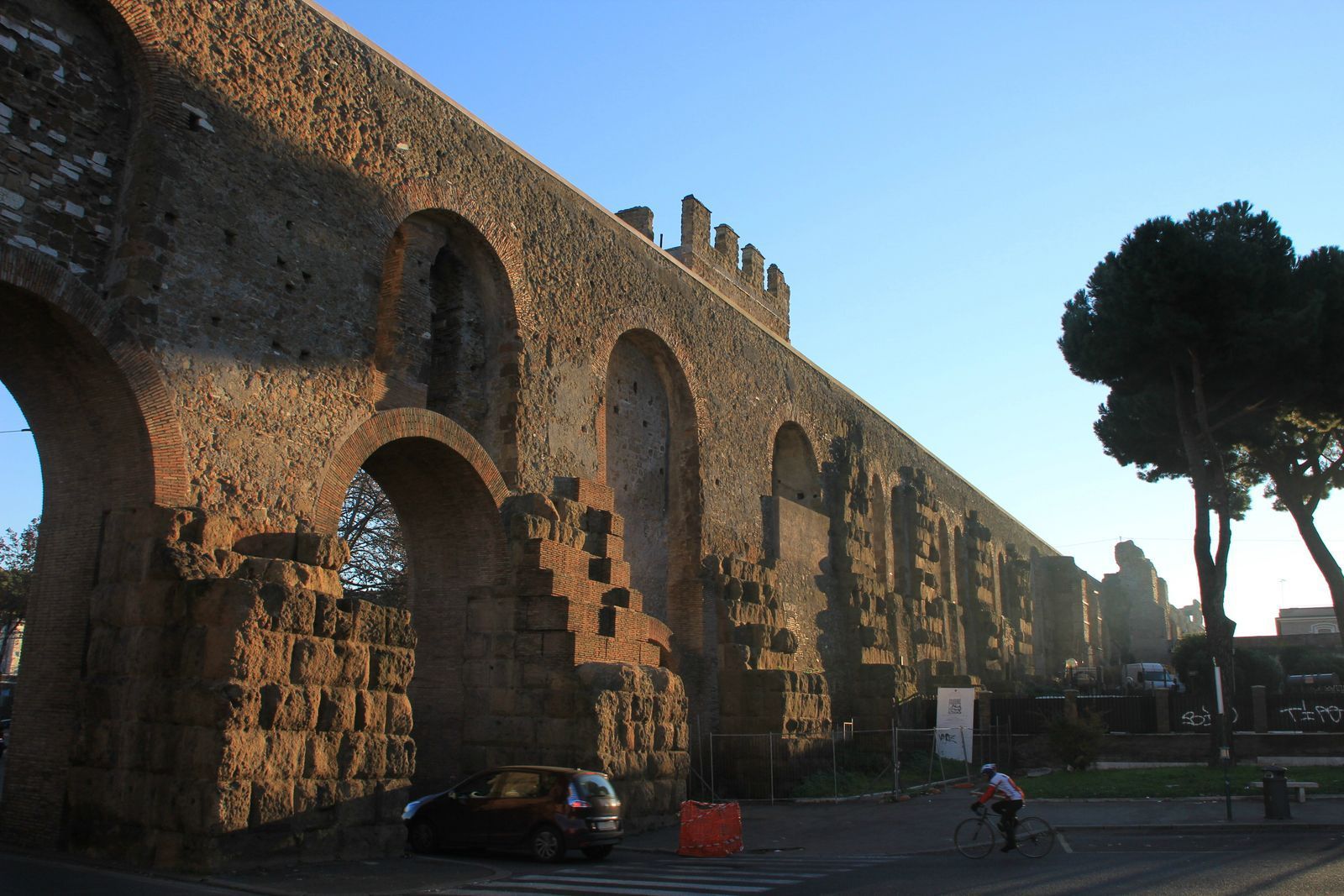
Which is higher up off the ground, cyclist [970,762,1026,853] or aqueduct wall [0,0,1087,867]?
aqueduct wall [0,0,1087,867]

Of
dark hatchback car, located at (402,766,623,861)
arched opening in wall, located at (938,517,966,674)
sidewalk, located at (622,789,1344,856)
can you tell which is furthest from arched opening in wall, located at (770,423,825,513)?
dark hatchback car, located at (402,766,623,861)

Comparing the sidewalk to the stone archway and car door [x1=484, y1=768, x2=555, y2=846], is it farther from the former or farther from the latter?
the stone archway

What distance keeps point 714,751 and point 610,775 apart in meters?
4.97

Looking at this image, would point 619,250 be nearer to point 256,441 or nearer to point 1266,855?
point 256,441

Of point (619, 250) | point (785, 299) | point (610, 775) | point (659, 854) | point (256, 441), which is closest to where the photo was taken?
point (256, 441)

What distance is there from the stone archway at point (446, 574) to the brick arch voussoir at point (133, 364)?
322cm

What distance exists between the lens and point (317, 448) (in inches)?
433

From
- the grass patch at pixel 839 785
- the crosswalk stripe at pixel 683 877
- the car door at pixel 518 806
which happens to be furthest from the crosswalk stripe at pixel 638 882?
the grass patch at pixel 839 785

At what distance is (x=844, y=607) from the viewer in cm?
2292

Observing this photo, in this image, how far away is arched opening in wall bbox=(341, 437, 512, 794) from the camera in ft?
42.4

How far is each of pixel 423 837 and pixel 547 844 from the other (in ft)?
4.69

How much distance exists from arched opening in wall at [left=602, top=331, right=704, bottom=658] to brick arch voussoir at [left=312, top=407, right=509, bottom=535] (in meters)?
4.37

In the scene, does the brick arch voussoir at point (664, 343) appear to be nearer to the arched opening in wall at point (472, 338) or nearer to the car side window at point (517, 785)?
the arched opening in wall at point (472, 338)

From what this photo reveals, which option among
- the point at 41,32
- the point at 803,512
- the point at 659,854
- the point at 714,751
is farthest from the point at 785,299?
the point at 41,32
